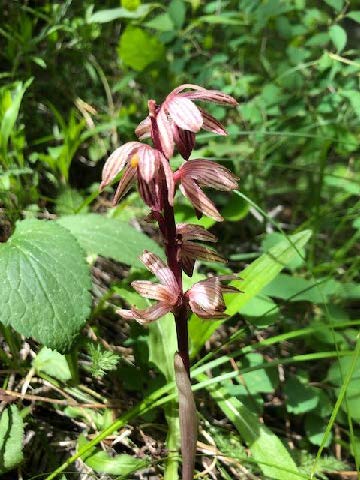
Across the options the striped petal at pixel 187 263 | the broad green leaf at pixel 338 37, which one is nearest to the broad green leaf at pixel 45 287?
the striped petal at pixel 187 263

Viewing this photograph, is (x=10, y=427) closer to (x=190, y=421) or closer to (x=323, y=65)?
(x=190, y=421)

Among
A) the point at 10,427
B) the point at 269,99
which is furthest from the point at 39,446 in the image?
the point at 269,99

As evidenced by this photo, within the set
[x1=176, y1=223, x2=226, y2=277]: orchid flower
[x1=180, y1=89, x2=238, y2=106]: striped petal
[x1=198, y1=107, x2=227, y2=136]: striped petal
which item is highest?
[x1=180, y1=89, x2=238, y2=106]: striped petal

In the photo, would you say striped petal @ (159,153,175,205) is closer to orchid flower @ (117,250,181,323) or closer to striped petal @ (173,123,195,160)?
striped petal @ (173,123,195,160)

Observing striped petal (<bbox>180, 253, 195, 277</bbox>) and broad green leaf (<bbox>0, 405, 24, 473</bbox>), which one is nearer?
striped petal (<bbox>180, 253, 195, 277</bbox>)

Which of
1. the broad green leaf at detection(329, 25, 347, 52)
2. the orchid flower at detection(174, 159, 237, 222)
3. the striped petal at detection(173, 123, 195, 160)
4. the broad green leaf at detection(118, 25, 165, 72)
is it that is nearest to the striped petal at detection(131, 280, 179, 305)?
the orchid flower at detection(174, 159, 237, 222)

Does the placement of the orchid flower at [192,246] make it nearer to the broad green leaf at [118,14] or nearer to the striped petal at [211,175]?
the striped petal at [211,175]

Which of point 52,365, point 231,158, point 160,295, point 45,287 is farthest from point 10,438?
Answer: point 231,158
